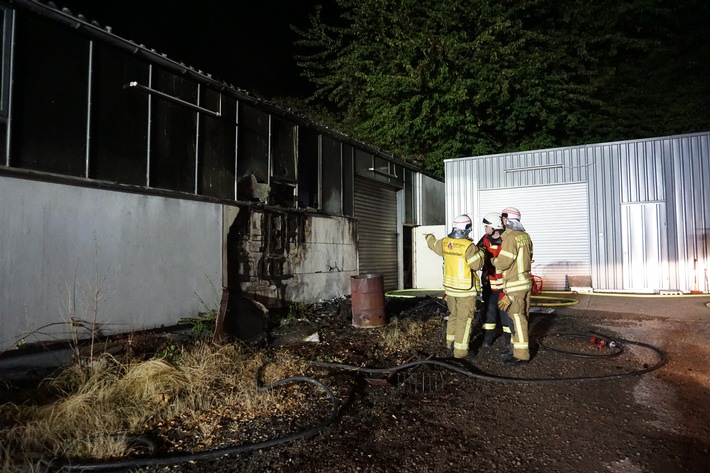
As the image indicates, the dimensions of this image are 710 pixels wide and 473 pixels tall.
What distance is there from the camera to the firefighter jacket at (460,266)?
201 inches

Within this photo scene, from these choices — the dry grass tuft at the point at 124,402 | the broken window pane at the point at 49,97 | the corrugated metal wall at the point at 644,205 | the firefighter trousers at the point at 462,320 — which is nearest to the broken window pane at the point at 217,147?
the broken window pane at the point at 49,97

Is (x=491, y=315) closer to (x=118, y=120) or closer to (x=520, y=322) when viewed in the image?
(x=520, y=322)

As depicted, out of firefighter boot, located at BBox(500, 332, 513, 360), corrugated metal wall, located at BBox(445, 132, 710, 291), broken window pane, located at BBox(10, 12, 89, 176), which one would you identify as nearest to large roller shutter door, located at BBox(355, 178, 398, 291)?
corrugated metal wall, located at BBox(445, 132, 710, 291)

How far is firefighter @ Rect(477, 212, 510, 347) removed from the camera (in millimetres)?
5586

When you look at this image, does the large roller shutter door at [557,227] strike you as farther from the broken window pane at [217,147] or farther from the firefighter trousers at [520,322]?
the broken window pane at [217,147]

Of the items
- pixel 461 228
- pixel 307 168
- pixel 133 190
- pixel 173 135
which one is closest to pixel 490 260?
pixel 461 228

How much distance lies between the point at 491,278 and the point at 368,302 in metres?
2.28

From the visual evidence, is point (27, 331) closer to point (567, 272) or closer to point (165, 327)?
point (165, 327)

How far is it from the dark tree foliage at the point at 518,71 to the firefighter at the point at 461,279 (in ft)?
33.7

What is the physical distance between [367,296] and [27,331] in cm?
463

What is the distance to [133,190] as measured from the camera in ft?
19.5

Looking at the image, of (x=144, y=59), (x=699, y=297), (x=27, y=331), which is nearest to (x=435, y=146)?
(x=699, y=297)

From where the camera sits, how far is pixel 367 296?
7332 mm

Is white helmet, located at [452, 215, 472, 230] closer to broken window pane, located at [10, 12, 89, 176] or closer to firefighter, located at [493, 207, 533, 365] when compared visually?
firefighter, located at [493, 207, 533, 365]
